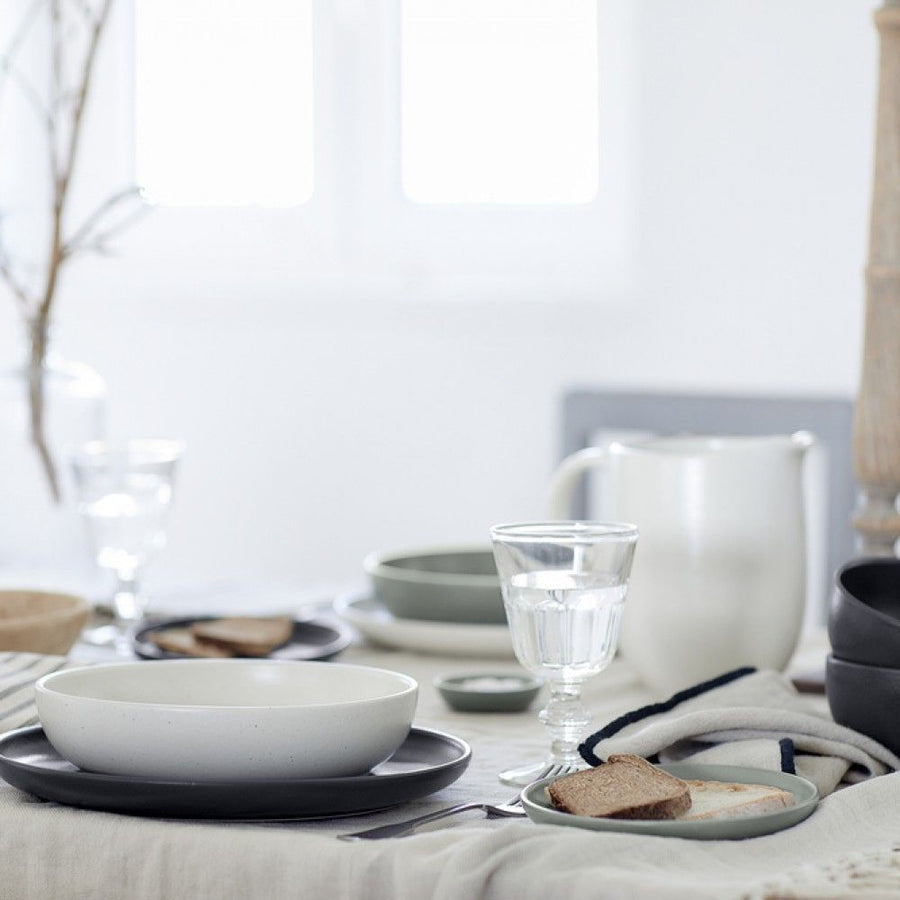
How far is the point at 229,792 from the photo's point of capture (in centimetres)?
71

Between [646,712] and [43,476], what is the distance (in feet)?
2.73

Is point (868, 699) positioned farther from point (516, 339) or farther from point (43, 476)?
point (516, 339)

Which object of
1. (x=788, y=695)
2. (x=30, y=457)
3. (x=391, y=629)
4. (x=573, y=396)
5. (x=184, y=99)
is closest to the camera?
(x=788, y=695)

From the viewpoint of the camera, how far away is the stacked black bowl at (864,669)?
33.0 inches

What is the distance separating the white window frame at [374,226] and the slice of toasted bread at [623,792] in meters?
1.98

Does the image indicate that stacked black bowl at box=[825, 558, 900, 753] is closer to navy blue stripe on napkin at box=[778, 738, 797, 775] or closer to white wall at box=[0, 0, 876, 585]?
navy blue stripe on napkin at box=[778, 738, 797, 775]

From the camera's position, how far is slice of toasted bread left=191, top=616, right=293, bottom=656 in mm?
1189

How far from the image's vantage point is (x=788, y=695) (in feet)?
3.12

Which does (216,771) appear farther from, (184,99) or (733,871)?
(184,99)

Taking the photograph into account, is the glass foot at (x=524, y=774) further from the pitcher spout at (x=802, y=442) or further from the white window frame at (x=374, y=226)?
the white window frame at (x=374, y=226)

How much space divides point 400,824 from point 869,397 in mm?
581

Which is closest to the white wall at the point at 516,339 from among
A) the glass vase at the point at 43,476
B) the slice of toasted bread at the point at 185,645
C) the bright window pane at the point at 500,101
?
the bright window pane at the point at 500,101

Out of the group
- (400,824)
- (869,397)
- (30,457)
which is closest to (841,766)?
(400,824)

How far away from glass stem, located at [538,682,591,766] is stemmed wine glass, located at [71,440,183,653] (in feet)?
1.94
